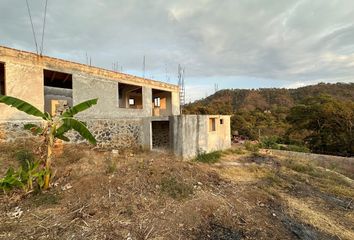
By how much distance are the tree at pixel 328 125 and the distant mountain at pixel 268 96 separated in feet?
48.6

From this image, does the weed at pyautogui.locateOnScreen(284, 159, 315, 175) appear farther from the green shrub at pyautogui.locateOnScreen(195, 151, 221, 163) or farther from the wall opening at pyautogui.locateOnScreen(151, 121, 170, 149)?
the wall opening at pyautogui.locateOnScreen(151, 121, 170, 149)

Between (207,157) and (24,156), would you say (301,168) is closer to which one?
(207,157)

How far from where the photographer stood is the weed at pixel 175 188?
248 inches

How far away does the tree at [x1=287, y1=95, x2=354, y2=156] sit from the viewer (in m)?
17.9

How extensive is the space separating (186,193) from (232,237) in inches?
78.6

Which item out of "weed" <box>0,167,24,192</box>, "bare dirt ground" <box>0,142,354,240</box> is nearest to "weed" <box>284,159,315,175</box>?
"bare dirt ground" <box>0,142,354,240</box>

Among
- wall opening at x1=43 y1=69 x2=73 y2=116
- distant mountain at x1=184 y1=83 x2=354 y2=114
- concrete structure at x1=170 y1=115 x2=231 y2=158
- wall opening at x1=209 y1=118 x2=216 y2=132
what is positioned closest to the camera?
concrete structure at x1=170 y1=115 x2=231 y2=158

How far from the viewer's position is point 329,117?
19250 millimetres

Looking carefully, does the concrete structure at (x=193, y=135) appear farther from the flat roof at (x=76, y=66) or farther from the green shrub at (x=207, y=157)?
the flat roof at (x=76, y=66)

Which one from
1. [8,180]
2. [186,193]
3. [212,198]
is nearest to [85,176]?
[8,180]

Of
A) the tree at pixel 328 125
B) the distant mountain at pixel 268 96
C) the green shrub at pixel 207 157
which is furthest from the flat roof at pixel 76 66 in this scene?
the distant mountain at pixel 268 96

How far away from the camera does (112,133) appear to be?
11.4m

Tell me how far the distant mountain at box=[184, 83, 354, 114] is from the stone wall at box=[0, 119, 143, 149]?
25.6 metres

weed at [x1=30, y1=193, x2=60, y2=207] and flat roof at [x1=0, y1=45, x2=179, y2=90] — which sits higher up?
flat roof at [x1=0, y1=45, x2=179, y2=90]
